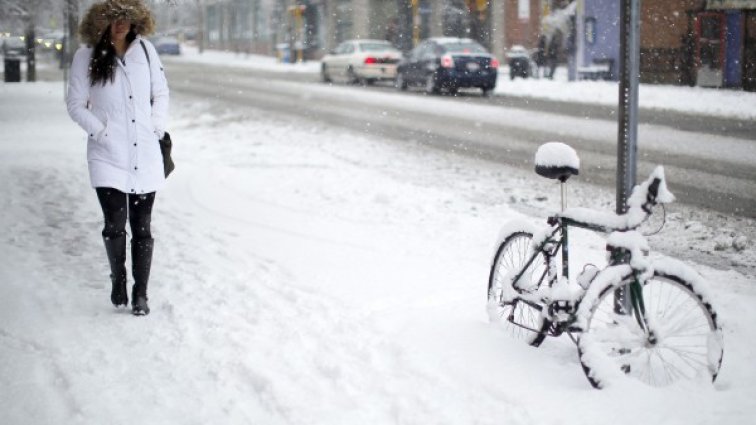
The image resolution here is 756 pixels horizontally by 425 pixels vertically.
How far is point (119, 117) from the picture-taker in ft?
16.5

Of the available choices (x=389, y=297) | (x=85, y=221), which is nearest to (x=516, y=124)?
(x=85, y=221)

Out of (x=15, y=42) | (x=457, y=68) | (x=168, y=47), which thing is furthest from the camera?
(x=168, y=47)

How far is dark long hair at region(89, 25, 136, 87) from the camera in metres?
4.96

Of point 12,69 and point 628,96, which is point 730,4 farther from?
point 12,69

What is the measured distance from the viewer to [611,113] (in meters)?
18.9

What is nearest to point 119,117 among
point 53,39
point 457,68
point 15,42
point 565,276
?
point 565,276

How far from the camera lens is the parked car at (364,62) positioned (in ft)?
101

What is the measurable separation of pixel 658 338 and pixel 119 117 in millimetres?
3100

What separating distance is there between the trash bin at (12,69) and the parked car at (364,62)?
35.7 ft

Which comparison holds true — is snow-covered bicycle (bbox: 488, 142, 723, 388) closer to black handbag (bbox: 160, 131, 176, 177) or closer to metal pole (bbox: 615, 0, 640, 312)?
metal pole (bbox: 615, 0, 640, 312)

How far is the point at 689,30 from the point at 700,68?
1.29 m

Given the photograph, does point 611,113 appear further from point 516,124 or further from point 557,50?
point 557,50

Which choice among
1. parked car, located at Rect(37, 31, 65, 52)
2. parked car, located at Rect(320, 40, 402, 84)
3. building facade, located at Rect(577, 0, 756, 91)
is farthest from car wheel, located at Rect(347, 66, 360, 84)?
parked car, located at Rect(37, 31, 65, 52)

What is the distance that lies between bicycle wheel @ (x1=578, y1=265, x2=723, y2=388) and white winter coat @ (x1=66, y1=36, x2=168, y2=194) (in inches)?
104
